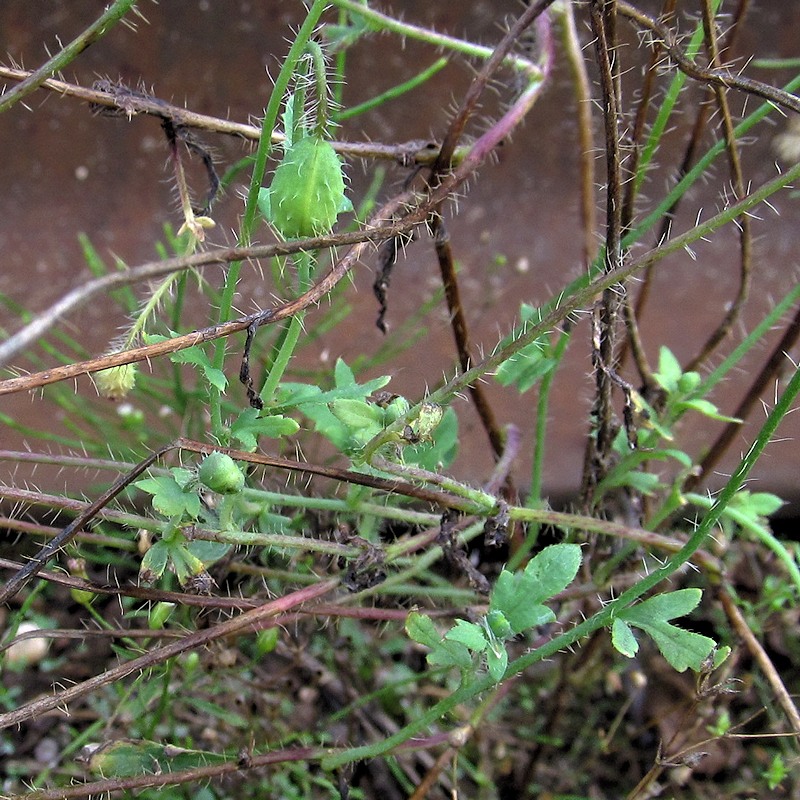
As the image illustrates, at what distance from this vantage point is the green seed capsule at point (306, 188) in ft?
1.38

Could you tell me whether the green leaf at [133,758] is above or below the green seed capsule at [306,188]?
below

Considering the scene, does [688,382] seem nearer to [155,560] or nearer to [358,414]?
[358,414]

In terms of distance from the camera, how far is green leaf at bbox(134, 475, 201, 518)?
0.43 metres

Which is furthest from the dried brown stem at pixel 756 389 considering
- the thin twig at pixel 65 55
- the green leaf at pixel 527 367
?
the thin twig at pixel 65 55

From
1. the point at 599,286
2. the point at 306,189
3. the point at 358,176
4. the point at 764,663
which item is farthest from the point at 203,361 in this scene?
the point at 358,176

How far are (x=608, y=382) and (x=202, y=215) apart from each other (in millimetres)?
289

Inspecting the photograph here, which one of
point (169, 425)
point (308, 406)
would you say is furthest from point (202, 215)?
point (169, 425)

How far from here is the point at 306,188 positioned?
42 cm

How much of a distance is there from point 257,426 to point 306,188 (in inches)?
5.3

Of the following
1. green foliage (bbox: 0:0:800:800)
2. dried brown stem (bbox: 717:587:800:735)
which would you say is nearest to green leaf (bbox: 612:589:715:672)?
green foliage (bbox: 0:0:800:800)

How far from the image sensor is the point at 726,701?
844 mm

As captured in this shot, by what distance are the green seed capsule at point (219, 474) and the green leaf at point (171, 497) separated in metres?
0.02

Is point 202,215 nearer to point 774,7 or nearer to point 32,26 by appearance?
point 32,26

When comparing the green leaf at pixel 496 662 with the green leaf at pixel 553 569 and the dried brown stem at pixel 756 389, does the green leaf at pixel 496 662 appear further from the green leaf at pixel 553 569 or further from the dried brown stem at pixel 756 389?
the dried brown stem at pixel 756 389
